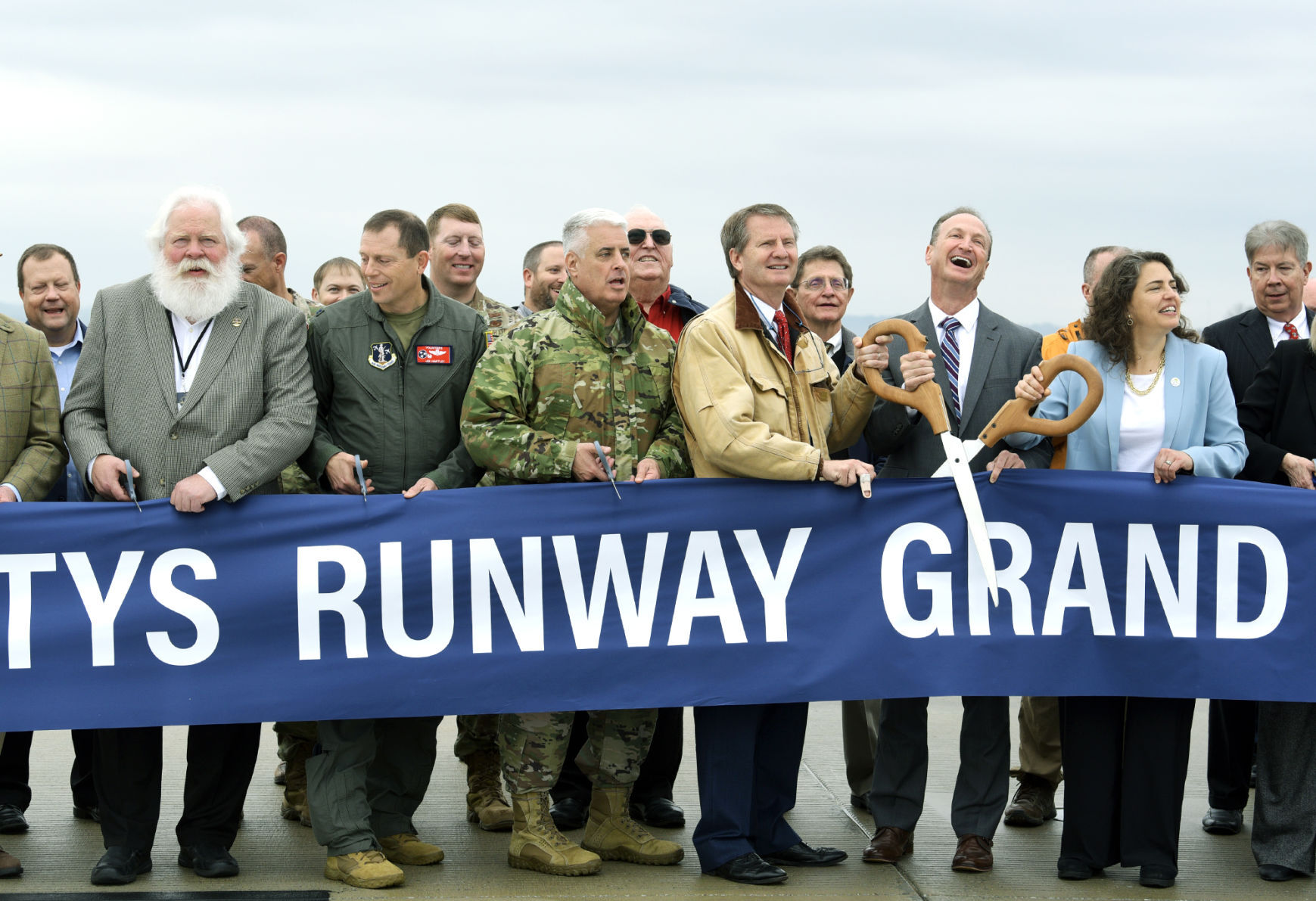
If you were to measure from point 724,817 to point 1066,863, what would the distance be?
1239 millimetres

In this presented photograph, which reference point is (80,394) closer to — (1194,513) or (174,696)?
(174,696)

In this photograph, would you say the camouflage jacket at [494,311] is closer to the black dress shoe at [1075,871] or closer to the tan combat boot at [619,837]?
the tan combat boot at [619,837]

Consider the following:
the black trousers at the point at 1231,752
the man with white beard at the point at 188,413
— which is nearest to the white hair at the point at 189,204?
the man with white beard at the point at 188,413

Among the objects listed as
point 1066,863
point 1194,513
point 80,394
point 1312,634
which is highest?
point 80,394

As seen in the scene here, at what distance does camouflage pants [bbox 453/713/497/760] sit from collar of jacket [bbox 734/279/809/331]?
6.56 feet

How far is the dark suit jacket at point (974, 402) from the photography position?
18.2 feet

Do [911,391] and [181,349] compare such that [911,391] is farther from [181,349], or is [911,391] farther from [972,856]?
[181,349]

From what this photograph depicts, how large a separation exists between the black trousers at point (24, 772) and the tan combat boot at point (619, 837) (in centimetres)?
205

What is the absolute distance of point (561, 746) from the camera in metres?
5.34

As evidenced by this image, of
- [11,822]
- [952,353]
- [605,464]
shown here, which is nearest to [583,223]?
[605,464]

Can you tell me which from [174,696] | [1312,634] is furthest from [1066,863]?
[174,696]

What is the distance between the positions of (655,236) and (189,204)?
2179 mm

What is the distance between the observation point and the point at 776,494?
17.2ft

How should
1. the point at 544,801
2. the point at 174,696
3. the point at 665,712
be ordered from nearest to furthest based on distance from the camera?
the point at 174,696 < the point at 544,801 < the point at 665,712
